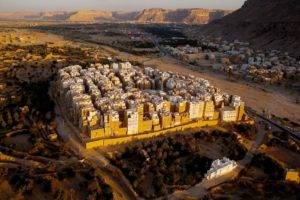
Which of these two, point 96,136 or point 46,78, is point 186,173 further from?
point 46,78

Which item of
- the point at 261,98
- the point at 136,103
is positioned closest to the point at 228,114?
the point at 136,103

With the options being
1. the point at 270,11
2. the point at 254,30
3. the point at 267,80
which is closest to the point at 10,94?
the point at 267,80

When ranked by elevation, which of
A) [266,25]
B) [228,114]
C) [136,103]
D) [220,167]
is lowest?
[220,167]

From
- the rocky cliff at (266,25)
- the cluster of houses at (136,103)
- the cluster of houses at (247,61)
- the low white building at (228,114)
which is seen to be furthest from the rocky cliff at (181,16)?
the low white building at (228,114)

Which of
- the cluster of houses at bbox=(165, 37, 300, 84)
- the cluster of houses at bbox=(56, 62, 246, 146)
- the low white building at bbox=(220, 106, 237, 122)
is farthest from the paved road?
the cluster of houses at bbox=(165, 37, 300, 84)

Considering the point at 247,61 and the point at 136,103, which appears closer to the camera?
the point at 136,103

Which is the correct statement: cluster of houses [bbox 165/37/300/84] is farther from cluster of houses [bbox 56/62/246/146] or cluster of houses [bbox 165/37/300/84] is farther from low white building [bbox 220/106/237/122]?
low white building [bbox 220/106/237/122]

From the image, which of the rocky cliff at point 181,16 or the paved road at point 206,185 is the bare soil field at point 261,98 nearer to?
the paved road at point 206,185

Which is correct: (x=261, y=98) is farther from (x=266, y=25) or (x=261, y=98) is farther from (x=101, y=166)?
(x=266, y=25)
